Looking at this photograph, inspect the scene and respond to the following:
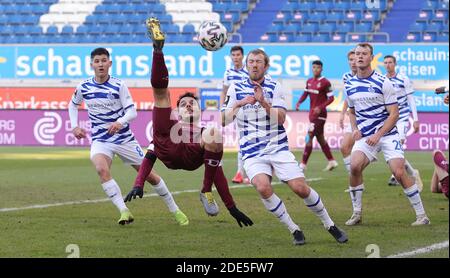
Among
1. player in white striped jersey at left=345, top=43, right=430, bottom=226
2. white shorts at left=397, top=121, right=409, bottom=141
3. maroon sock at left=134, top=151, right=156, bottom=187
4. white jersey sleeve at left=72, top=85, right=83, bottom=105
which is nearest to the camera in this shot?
maroon sock at left=134, top=151, right=156, bottom=187

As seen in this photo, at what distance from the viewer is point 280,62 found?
3056cm

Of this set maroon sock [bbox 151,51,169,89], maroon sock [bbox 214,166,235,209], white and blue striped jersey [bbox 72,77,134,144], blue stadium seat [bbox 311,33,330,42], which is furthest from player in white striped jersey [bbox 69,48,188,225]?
blue stadium seat [bbox 311,33,330,42]

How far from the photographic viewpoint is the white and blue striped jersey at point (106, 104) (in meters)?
11.4

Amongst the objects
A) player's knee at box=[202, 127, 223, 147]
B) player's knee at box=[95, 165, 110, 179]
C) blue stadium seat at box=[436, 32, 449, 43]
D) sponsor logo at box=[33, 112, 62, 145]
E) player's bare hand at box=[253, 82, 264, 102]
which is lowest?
sponsor logo at box=[33, 112, 62, 145]

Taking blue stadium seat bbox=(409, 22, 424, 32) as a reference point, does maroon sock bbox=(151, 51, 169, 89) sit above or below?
below

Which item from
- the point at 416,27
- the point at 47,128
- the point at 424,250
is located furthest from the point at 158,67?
the point at 416,27

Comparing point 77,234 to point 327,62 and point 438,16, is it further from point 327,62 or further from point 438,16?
point 438,16

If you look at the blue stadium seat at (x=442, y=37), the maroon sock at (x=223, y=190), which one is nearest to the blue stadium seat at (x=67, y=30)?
the blue stadium seat at (x=442, y=37)

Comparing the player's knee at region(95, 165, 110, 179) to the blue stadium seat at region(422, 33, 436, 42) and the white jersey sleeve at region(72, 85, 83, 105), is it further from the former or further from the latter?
the blue stadium seat at region(422, 33, 436, 42)

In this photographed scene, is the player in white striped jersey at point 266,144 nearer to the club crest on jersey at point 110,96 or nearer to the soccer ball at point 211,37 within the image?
the soccer ball at point 211,37

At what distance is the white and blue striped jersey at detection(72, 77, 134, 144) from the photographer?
11.4 meters

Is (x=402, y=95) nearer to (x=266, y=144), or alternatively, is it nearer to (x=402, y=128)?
(x=402, y=128)

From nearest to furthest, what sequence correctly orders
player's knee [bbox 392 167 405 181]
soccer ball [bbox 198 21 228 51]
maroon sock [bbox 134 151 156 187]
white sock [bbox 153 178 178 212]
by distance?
maroon sock [bbox 134 151 156 187] → soccer ball [bbox 198 21 228 51] → player's knee [bbox 392 167 405 181] → white sock [bbox 153 178 178 212]

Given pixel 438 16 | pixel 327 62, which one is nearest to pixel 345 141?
pixel 327 62
